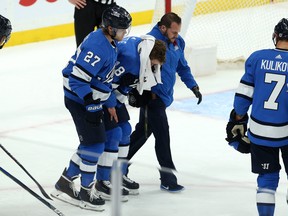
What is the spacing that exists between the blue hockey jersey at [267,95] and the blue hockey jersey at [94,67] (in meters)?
0.75

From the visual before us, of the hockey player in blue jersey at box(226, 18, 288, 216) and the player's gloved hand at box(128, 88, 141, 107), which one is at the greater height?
the hockey player in blue jersey at box(226, 18, 288, 216)

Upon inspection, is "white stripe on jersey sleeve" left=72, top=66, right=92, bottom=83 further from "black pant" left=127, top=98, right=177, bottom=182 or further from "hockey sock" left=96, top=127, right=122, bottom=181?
"black pant" left=127, top=98, right=177, bottom=182

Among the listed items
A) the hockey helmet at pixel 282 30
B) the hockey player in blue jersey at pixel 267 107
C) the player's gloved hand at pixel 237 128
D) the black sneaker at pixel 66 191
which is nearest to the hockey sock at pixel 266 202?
the hockey player in blue jersey at pixel 267 107

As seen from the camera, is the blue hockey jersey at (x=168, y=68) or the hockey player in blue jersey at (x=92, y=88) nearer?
the hockey player in blue jersey at (x=92, y=88)

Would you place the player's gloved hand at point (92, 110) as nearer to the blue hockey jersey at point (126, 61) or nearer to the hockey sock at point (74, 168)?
the blue hockey jersey at point (126, 61)

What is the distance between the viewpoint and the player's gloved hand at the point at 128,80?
485 cm

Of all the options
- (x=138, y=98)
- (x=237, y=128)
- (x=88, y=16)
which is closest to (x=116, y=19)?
(x=138, y=98)

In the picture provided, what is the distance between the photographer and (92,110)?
4.59 metres

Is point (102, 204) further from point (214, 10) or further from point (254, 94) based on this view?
point (214, 10)

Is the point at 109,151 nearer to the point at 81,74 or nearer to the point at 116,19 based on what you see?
the point at 81,74

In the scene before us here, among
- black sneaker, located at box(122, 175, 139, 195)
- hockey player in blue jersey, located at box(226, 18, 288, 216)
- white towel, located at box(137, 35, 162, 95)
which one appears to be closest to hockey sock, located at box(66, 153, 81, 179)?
black sneaker, located at box(122, 175, 139, 195)

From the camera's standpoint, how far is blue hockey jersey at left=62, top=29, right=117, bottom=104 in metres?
4.55

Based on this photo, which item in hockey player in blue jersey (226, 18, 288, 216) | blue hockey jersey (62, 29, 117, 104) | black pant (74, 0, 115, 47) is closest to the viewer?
hockey player in blue jersey (226, 18, 288, 216)

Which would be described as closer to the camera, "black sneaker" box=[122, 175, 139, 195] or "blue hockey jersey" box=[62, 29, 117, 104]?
"blue hockey jersey" box=[62, 29, 117, 104]
